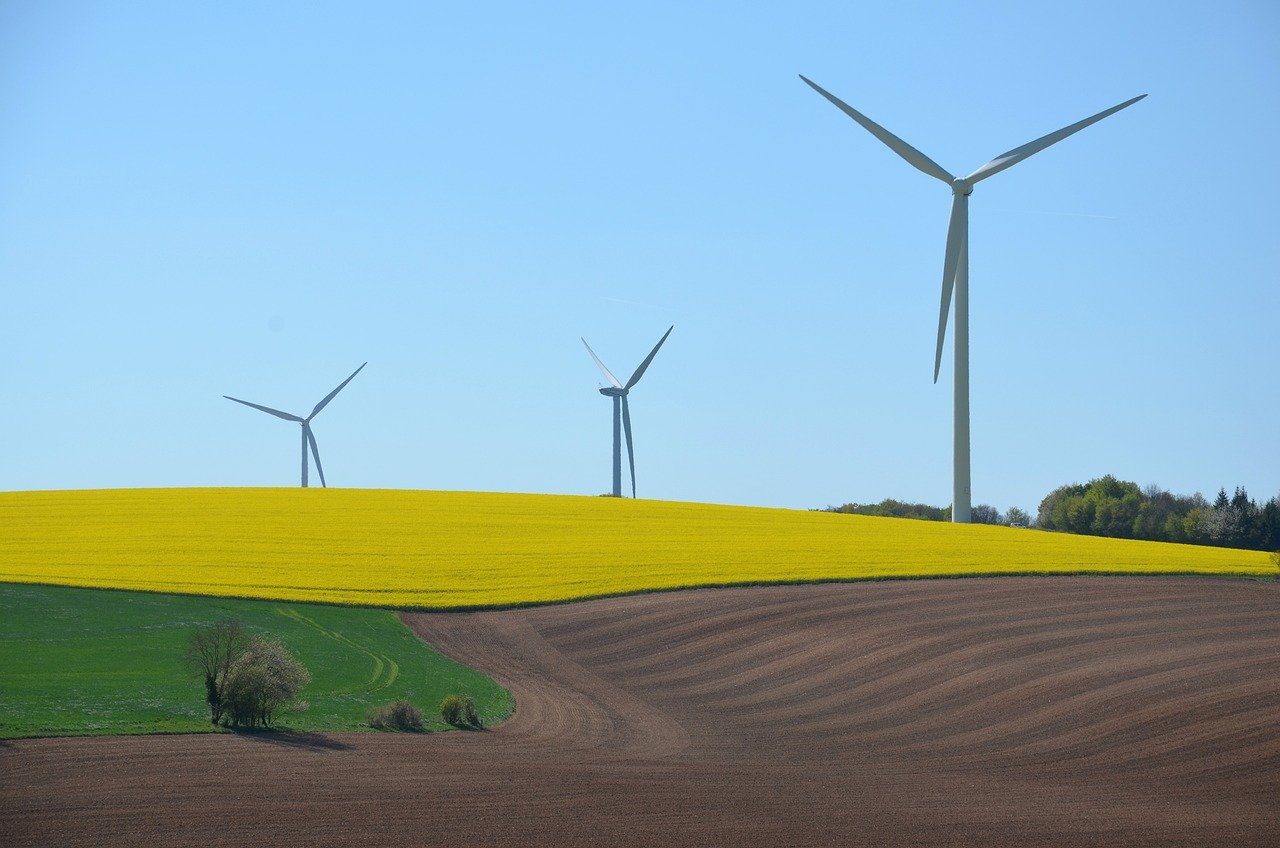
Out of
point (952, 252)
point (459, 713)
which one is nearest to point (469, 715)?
point (459, 713)

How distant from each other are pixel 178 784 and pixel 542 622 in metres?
20.2

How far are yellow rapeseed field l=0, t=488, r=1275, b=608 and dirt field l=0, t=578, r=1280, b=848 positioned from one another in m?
4.63

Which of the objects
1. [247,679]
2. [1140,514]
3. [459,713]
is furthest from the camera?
[1140,514]

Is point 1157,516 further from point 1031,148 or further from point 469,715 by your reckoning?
point 469,715

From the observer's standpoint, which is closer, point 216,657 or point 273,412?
point 216,657

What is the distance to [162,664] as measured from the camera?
100 feet

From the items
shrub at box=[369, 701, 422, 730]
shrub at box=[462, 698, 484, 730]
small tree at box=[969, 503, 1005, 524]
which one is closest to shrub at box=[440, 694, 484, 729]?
shrub at box=[462, 698, 484, 730]

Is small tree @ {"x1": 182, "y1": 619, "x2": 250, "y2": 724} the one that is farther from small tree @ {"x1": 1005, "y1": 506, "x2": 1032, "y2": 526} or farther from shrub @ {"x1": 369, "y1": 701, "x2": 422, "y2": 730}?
small tree @ {"x1": 1005, "y1": 506, "x2": 1032, "y2": 526}

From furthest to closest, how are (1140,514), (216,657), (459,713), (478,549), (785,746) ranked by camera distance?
1. (1140,514)
2. (478,549)
3. (459,713)
4. (785,746)
5. (216,657)

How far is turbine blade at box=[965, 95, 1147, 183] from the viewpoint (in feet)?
174

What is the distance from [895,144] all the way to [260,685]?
38074mm

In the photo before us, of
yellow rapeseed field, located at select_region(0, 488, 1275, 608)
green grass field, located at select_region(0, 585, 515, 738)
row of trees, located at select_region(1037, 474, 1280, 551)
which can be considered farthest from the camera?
row of trees, located at select_region(1037, 474, 1280, 551)

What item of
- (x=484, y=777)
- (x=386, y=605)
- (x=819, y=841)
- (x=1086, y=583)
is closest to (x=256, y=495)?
(x=386, y=605)

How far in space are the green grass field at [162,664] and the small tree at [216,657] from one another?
0.39m
